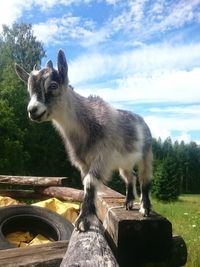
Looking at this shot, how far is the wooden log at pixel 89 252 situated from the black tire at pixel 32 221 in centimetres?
210

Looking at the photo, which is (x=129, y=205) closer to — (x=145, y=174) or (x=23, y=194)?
(x=145, y=174)

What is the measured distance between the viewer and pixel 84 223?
3953 mm

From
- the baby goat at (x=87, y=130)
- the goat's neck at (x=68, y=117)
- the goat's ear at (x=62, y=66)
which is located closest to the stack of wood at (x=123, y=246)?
the baby goat at (x=87, y=130)

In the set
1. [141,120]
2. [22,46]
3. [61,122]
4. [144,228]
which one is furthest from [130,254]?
[22,46]

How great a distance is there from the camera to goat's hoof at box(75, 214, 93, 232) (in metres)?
3.91

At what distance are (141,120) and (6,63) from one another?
113 feet

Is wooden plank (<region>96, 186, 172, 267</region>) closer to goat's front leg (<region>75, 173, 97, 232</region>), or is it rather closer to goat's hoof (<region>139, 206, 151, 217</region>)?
goat's hoof (<region>139, 206, 151, 217</region>)

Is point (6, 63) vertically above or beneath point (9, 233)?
above

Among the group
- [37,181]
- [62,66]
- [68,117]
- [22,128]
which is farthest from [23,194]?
[22,128]

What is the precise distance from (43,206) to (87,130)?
10.6 feet

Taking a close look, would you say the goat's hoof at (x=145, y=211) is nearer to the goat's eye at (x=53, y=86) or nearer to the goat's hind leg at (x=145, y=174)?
the goat's hind leg at (x=145, y=174)

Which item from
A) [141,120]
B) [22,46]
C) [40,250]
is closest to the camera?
[40,250]

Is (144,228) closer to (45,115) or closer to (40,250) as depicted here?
(40,250)

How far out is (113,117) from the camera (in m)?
4.84
